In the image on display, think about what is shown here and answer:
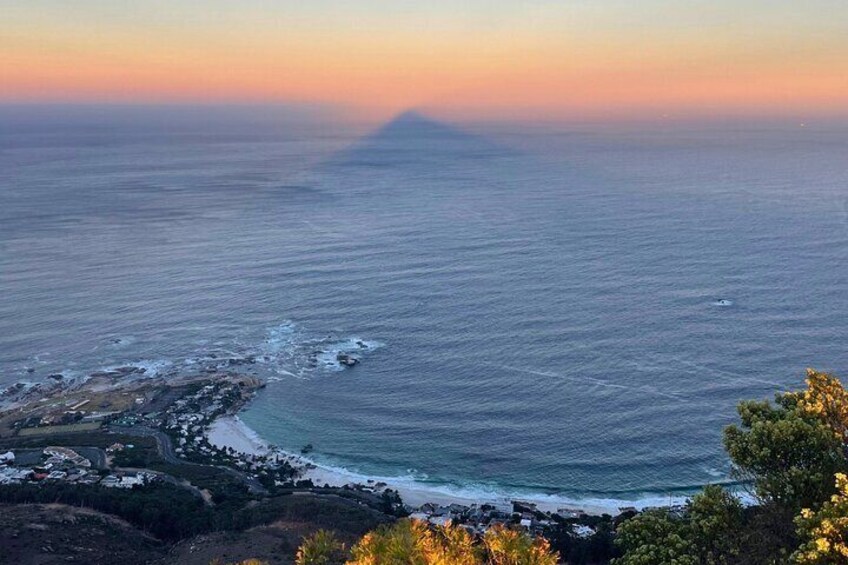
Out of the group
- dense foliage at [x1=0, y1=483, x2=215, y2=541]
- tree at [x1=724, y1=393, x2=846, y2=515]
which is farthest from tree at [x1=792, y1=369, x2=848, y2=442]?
dense foliage at [x1=0, y1=483, x2=215, y2=541]

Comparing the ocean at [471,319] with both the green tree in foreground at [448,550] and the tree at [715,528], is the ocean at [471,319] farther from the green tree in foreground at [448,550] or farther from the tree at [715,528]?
A: the green tree in foreground at [448,550]

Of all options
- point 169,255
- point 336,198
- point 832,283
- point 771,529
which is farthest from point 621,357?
point 336,198

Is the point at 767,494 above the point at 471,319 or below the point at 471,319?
above

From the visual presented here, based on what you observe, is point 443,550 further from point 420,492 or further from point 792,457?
point 420,492

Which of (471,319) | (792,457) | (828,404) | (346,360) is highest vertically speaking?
(828,404)

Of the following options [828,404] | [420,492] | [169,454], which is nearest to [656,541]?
[828,404]

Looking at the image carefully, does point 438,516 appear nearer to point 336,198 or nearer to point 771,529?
point 771,529

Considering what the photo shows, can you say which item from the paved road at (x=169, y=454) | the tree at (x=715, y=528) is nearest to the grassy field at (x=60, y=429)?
the paved road at (x=169, y=454)
